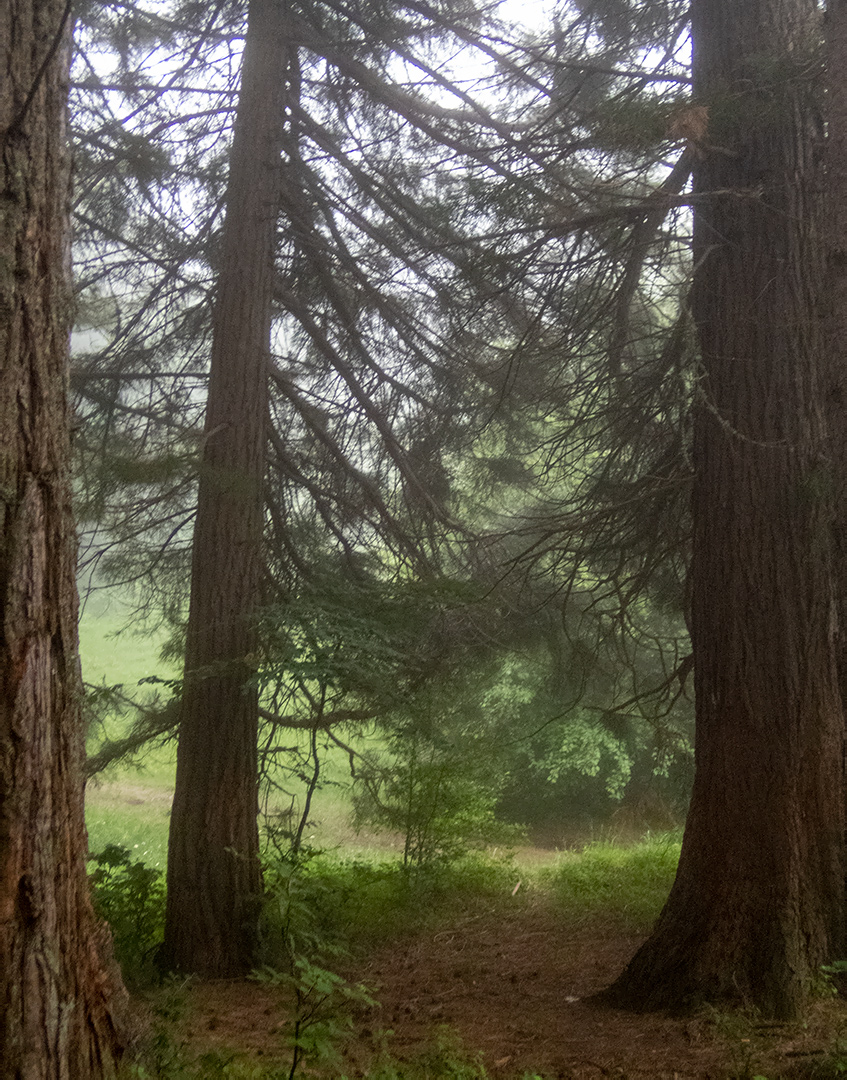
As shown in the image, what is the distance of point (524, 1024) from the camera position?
4.98 meters

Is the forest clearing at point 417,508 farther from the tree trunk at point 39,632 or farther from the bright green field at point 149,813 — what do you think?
the bright green field at point 149,813

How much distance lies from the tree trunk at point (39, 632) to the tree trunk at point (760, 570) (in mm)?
3239

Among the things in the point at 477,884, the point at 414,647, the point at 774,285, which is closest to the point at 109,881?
the point at 414,647

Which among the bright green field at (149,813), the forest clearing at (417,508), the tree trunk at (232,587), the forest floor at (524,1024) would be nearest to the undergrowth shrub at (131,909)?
the forest clearing at (417,508)

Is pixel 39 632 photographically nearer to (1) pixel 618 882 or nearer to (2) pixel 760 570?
(2) pixel 760 570

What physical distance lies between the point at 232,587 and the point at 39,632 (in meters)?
3.92

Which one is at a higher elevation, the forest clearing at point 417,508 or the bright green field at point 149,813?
the forest clearing at point 417,508

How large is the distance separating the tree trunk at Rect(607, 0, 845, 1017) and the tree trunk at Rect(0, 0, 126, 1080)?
3.24 m

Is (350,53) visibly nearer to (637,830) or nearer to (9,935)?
(9,935)

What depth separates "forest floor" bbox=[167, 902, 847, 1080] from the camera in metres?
4.02

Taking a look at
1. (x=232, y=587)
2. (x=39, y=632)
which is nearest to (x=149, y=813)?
(x=232, y=587)

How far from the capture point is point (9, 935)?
276 centimetres

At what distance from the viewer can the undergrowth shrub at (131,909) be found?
21.0 ft

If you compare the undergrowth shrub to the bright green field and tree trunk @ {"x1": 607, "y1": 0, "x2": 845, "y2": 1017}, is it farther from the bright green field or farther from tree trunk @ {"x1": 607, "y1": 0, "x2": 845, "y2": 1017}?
tree trunk @ {"x1": 607, "y1": 0, "x2": 845, "y2": 1017}
